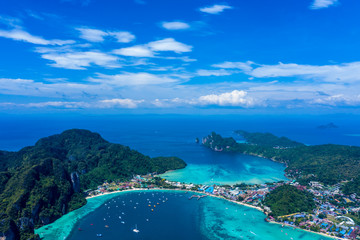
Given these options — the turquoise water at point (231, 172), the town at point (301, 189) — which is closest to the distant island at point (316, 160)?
the turquoise water at point (231, 172)

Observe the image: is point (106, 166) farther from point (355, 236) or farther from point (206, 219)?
point (355, 236)

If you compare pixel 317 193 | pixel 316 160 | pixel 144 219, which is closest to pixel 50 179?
pixel 144 219

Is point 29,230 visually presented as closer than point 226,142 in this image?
Yes

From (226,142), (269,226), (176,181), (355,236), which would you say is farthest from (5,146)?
(355,236)

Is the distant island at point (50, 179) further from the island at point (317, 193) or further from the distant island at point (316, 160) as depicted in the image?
the distant island at point (316, 160)

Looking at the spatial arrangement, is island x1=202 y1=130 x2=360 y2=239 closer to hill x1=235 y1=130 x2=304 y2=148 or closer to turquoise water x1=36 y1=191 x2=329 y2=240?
turquoise water x1=36 y1=191 x2=329 y2=240

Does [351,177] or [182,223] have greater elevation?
[351,177]

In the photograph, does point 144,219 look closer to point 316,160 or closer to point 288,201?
point 288,201
